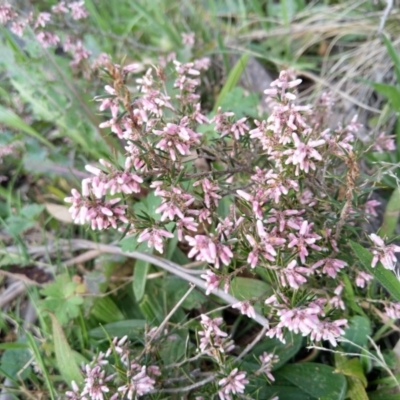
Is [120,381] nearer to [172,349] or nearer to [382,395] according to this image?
[172,349]

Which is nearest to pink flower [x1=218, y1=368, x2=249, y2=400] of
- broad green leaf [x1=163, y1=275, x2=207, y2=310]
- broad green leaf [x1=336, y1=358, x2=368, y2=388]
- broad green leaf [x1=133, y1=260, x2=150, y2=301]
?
broad green leaf [x1=336, y1=358, x2=368, y2=388]

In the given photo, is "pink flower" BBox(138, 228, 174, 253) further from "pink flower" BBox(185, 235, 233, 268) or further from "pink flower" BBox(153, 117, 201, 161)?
"pink flower" BBox(153, 117, 201, 161)

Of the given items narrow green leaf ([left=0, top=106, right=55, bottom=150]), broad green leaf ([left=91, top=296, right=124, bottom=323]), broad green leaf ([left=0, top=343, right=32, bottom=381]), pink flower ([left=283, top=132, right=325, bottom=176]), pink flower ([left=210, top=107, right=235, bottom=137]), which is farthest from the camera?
narrow green leaf ([left=0, top=106, right=55, bottom=150])

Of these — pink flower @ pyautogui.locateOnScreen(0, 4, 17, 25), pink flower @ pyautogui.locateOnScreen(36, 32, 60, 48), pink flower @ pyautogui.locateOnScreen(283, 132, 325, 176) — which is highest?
pink flower @ pyautogui.locateOnScreen(0, 4, 17, 25)

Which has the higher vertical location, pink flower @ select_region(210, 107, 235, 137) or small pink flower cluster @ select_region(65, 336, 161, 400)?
pink flower @ select_region(210, 107, 235, 137)

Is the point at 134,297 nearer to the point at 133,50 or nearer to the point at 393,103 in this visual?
the point at 393,103
